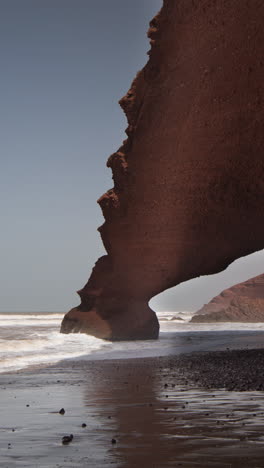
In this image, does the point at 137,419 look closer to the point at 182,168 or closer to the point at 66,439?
the point at 66,439

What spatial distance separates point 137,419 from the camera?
7.60m

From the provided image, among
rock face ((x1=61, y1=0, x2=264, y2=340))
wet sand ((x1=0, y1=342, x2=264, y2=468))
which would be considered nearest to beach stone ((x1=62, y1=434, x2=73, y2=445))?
wet sand ((x1=0, y1=342, x2=264, y2=468))

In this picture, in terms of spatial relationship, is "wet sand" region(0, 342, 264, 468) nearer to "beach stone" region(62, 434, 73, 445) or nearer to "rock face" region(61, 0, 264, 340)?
"beach stone" region(62, 434, 73, 445)

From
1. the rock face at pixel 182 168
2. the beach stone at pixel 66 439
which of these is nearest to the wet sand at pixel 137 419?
the beach stone at pixel 66 439

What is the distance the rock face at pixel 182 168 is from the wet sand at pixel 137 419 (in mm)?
12149

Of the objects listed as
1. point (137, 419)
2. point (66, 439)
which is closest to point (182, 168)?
point (137, 419)

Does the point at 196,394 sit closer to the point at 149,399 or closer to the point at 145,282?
the point at 149,399

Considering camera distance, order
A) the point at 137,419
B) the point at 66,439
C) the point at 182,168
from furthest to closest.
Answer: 1. the point at 182,168
2. the point at 137,419
3. the point at 66,439

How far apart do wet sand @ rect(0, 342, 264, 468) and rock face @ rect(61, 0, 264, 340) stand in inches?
478

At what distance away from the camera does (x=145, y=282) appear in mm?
32031

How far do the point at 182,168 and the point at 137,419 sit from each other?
19725mm

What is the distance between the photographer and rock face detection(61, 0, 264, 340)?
72.7 ft

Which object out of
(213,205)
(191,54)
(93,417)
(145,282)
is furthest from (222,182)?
(93,417)

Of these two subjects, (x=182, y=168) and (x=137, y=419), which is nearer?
(x=137, y=419)
